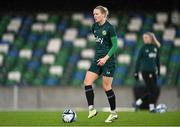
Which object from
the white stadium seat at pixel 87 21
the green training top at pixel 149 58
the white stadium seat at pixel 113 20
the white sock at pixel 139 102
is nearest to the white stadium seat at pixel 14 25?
the white stadium seat at pixel 87 21

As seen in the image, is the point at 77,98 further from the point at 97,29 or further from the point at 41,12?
the point at 97,29

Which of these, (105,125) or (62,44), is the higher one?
(62,44)

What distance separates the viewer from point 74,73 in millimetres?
23766

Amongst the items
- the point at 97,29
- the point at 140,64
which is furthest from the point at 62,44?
the point at 97,29

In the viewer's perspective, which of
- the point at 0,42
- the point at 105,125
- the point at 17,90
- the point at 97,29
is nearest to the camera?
the point at 105,125

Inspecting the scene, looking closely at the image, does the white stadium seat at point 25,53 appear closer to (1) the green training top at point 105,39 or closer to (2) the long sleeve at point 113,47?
(1) the green training top at point 105,39

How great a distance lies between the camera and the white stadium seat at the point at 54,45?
2494cm

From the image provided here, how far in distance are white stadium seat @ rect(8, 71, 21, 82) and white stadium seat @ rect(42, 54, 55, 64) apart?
3.86ft

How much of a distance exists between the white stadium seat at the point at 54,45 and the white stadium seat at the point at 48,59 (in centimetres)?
31

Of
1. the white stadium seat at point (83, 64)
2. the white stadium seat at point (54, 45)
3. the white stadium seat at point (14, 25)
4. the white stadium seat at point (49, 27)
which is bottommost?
the white stadium seat at point (83, 64)

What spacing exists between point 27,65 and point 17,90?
226 cm

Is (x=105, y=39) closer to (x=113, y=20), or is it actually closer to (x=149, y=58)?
(x=149, y=58)

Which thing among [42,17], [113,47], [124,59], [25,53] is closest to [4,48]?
[25,53]

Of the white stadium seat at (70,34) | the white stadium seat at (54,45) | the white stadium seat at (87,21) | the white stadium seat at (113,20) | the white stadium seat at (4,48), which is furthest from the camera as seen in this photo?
the white stadium seat at (87,21)
